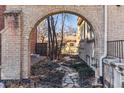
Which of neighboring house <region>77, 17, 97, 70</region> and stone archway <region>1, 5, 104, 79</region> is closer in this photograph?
stone archway <region>1, 5, 104, 79</region>

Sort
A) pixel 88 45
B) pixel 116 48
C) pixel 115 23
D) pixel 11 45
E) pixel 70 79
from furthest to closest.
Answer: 1. pixel 88 45
2. pixel 70 79
3. pixel 11 45
4. pixel 115 23
5. pixel 116 48

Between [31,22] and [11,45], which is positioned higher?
[31,22]

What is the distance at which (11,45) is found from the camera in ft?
29.2

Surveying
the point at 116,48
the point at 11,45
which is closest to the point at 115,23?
the point at 116,48

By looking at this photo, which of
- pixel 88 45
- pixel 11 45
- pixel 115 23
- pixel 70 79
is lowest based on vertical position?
pixel 70 79

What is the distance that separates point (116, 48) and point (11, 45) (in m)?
2.54

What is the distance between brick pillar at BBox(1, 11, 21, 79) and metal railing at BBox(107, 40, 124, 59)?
2.16 m

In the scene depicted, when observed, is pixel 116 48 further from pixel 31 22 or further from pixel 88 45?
pixel 88 45

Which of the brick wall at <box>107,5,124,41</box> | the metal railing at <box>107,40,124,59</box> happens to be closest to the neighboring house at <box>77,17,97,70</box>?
the metal railing at <box>107,40,124,59</box>

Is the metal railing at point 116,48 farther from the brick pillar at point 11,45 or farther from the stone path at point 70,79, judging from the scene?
the brick pillar at point 11,45

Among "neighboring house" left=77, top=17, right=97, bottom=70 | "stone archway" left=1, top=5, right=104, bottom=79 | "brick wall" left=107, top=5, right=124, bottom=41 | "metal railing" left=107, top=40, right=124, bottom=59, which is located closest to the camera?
"metal railing" left=107, top=40, right=124, bottom=59

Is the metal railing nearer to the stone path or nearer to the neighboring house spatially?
the neighboring house

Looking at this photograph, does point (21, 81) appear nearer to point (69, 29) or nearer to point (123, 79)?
point (123, 79)

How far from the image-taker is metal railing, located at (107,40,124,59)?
761cm
